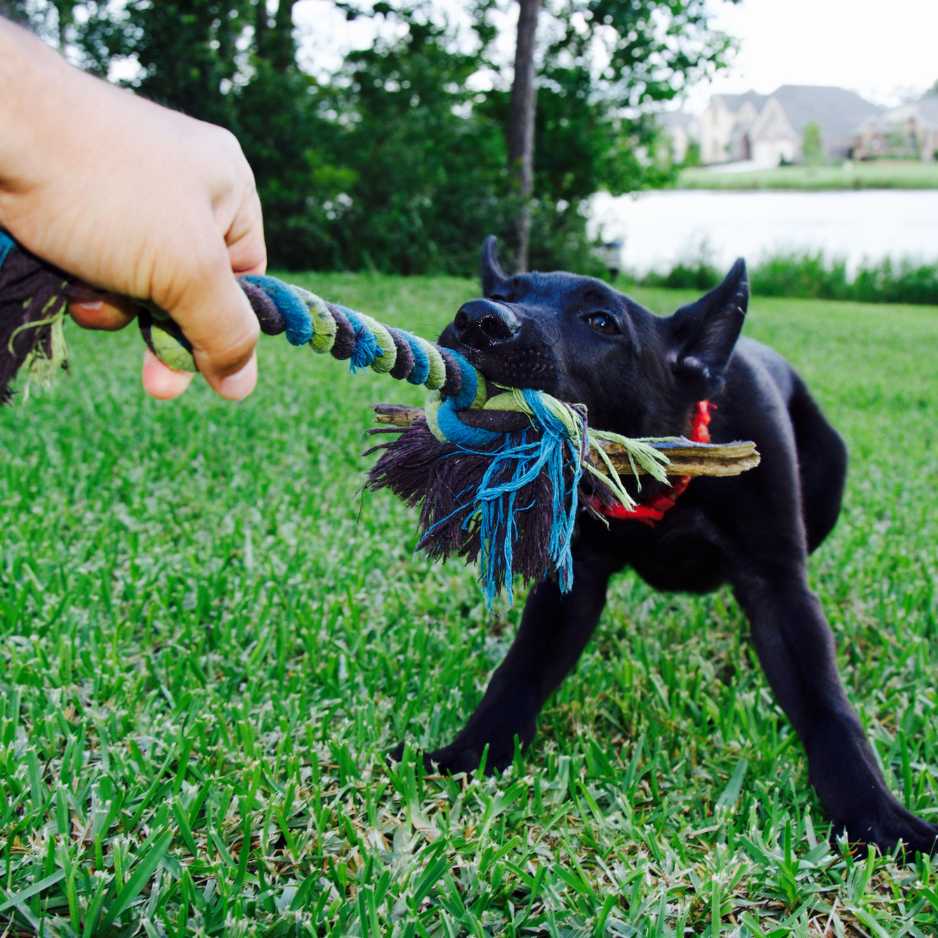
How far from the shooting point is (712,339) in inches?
102

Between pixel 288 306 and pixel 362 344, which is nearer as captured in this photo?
pixel 288 306

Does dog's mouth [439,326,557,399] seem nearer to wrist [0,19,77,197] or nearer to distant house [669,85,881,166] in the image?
wrist [0,19,77,197]

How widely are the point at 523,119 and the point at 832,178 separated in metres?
27.5

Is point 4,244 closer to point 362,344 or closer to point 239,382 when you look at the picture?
point 239,382

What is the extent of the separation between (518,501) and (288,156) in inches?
510

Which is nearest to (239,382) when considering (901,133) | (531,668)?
(531,668)

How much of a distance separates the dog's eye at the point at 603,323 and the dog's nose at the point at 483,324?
1.52ft

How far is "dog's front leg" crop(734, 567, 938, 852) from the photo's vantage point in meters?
2.13

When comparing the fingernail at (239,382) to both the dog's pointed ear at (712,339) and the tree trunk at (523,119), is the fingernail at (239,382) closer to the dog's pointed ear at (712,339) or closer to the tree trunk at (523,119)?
the dog's pointed ear at (712,339)

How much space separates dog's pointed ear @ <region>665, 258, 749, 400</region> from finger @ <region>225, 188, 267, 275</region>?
138cm

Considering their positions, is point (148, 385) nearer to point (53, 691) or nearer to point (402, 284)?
point (53, 691)

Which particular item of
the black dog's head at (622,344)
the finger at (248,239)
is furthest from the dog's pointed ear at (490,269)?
the finger at (248,239)

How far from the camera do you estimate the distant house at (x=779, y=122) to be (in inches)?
2036

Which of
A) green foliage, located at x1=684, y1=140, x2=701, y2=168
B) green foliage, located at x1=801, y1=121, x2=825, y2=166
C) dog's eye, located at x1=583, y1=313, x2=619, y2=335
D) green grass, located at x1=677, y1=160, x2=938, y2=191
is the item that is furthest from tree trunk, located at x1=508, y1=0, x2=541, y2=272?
green foliage, located at x1=801, y1=121, x2=825, y2=166
